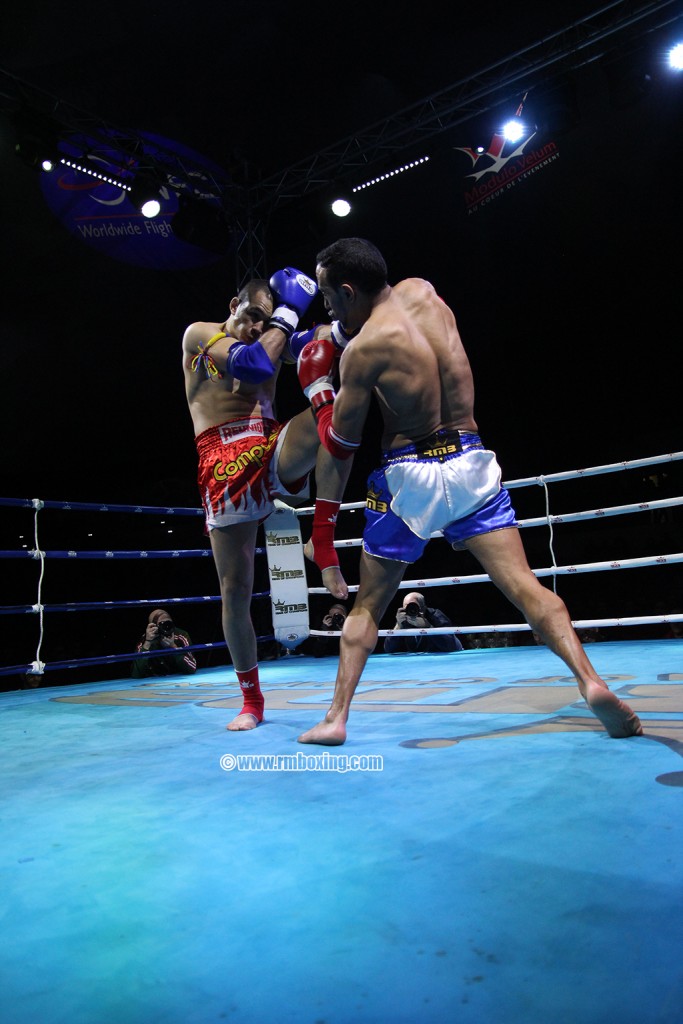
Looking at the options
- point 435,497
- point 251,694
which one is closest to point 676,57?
point 435,497

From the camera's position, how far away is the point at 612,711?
1502mm

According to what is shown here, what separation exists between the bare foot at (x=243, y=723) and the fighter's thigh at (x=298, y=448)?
2.48 feet

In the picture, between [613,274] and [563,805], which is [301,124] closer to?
[613,274]

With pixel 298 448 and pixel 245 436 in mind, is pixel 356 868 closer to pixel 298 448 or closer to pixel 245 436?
pixel 298 448

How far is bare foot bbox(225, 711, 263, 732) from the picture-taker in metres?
2.08

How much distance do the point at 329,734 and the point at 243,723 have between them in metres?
0.45

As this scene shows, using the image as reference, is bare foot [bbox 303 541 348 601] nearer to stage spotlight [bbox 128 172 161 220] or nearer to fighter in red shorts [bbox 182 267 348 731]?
fighter in red shorts [bbox 182 267 348 731]

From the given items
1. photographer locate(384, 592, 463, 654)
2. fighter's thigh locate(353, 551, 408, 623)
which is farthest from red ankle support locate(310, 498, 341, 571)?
photographer locate(384, 592, 463, 654)

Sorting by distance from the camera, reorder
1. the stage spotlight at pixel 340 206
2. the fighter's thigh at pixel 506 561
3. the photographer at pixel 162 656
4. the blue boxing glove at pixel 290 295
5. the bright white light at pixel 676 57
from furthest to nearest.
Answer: the stage spotlight at pixel 340 206, the bright white light at pixel 676 57, the photographer at pixel 162 656, the blue boxing glove at pixel 290 295, the fighter's thigh at pixel 506 561

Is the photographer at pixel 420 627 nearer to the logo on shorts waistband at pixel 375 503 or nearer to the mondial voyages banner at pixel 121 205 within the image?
the logo on shorts waistband at pixel 375 503

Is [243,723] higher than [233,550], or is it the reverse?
[233,550]

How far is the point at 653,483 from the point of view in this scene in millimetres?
10117

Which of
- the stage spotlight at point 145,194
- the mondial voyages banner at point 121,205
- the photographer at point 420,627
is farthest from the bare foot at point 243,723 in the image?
the mondial voyages banner at point 121,205

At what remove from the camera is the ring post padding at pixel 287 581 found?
4426 millimetres
